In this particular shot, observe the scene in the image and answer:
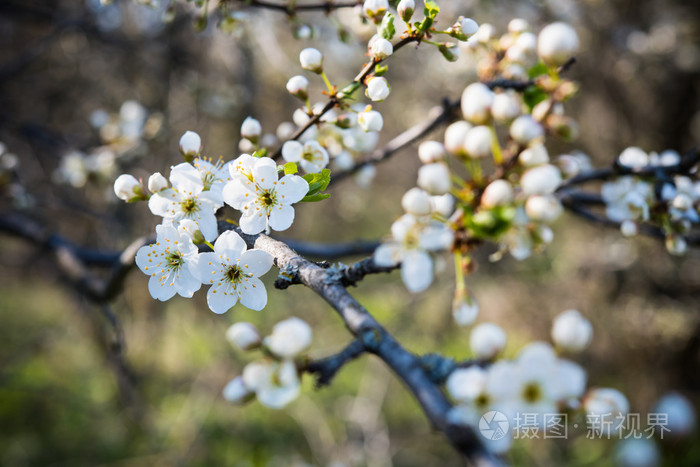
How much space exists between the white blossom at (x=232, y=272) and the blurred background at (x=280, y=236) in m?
1.74

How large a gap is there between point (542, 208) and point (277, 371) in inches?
19.1

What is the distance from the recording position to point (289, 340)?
67 centimetres

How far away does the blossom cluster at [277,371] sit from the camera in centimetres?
67

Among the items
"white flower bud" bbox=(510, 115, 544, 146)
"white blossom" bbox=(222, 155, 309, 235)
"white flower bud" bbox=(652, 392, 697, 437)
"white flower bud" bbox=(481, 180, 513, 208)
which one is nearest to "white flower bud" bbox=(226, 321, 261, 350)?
"white blossom" bbox=(222, 155, 309, 235)

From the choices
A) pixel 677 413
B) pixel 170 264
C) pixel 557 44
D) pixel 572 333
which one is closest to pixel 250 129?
pixel 170 264

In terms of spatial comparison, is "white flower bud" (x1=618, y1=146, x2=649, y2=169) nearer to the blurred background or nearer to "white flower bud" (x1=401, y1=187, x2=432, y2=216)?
"white flower bud" (x1=401, y1=187, x2=432, y2=216)

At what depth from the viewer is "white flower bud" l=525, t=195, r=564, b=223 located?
0.65 m

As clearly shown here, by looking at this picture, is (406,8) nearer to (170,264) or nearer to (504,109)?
(504,109)

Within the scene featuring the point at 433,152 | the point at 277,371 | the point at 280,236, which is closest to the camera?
the point at 277,371

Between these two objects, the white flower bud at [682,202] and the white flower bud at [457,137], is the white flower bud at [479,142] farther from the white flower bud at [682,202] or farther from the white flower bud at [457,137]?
the white flower bud at [682,202]

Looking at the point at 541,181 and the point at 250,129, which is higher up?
the point at 541,181

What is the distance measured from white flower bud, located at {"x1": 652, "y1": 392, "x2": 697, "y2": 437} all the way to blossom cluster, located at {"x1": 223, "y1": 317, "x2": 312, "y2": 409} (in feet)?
9.08

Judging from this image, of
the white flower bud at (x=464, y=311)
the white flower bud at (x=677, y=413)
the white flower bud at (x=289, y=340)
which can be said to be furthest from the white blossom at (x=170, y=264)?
the white flower bud at (x=677, y=413)

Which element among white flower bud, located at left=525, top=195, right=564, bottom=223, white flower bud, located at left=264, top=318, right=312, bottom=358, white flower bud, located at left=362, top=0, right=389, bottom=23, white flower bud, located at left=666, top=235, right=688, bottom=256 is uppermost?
white flower bud, located at left=362, top=0, right=389, bottom=23
